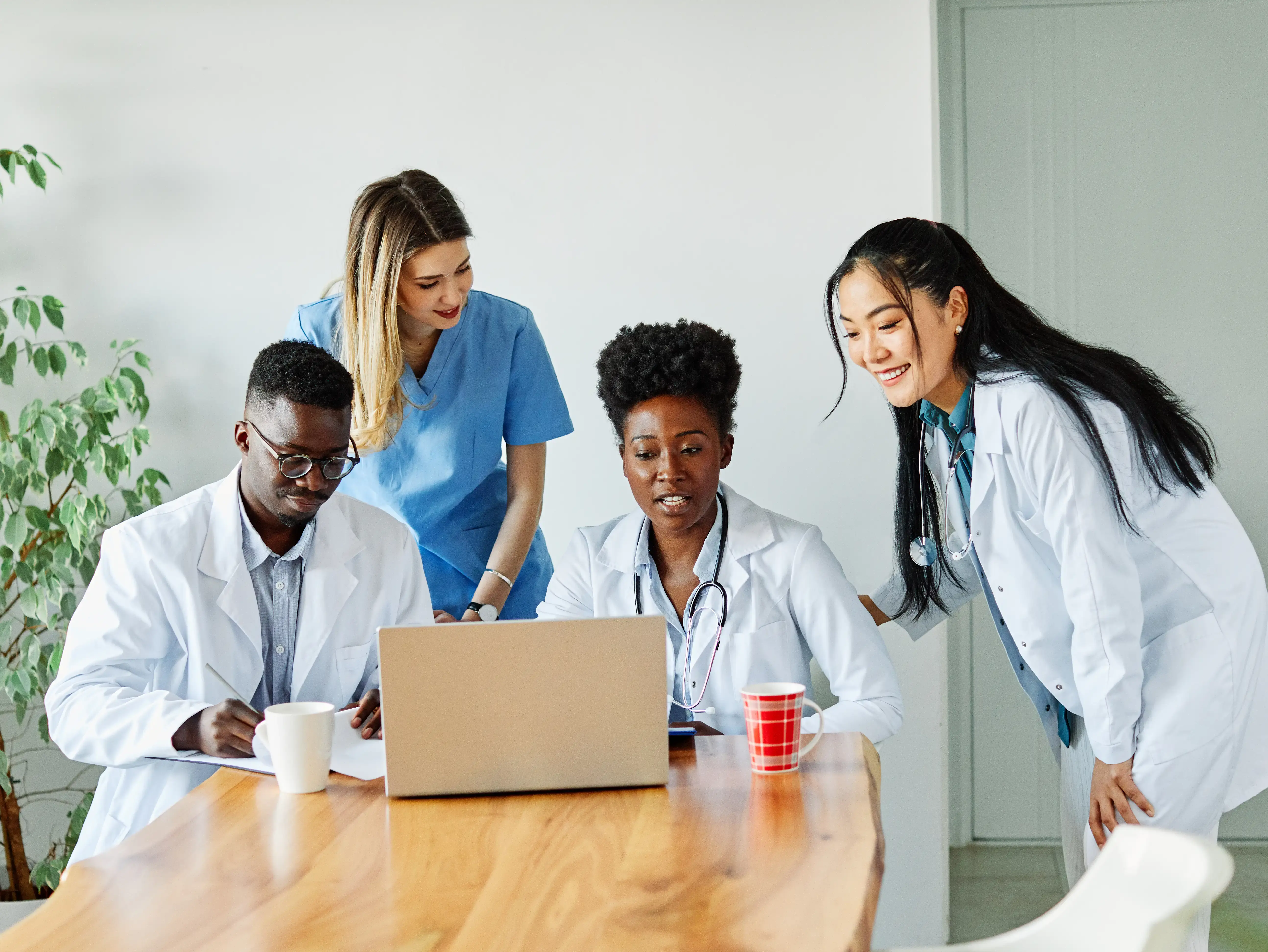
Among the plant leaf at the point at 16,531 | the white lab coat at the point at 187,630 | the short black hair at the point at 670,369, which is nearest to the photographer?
the white lab coat at the point at 187,630

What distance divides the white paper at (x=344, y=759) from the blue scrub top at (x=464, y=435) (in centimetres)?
97

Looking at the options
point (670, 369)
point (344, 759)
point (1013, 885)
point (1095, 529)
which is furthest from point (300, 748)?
point (1013, 885)

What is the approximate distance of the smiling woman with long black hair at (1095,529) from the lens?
5.87 ft

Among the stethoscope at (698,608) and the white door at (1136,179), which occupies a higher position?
the white door at (1136,179)

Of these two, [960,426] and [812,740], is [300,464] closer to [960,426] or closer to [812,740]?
[812,740]

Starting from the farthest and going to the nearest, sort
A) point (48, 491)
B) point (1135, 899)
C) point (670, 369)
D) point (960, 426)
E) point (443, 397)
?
point (48, 491)
point (443, 397)
point (670, 369)
point (960, 426)
point (1135, 899)

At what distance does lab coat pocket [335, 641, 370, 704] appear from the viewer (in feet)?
6.36

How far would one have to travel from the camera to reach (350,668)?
194 cm

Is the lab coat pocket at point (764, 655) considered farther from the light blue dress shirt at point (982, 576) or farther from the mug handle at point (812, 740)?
the mug handle at point (812, 740)

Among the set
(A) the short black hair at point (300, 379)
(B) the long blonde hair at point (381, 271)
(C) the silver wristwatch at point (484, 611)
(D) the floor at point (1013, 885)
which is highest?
(B) the long blonde hair at point (381, 271)

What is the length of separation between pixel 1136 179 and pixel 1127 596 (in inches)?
69.2

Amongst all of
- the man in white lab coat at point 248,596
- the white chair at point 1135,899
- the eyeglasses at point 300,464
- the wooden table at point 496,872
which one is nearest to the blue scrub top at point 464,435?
the man in white lab coat at point 248,596

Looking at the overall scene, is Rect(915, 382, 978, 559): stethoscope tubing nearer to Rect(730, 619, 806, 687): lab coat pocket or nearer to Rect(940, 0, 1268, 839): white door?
Rect(730, 619, 806, 687): lab coat pocket

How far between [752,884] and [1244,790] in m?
1.26
